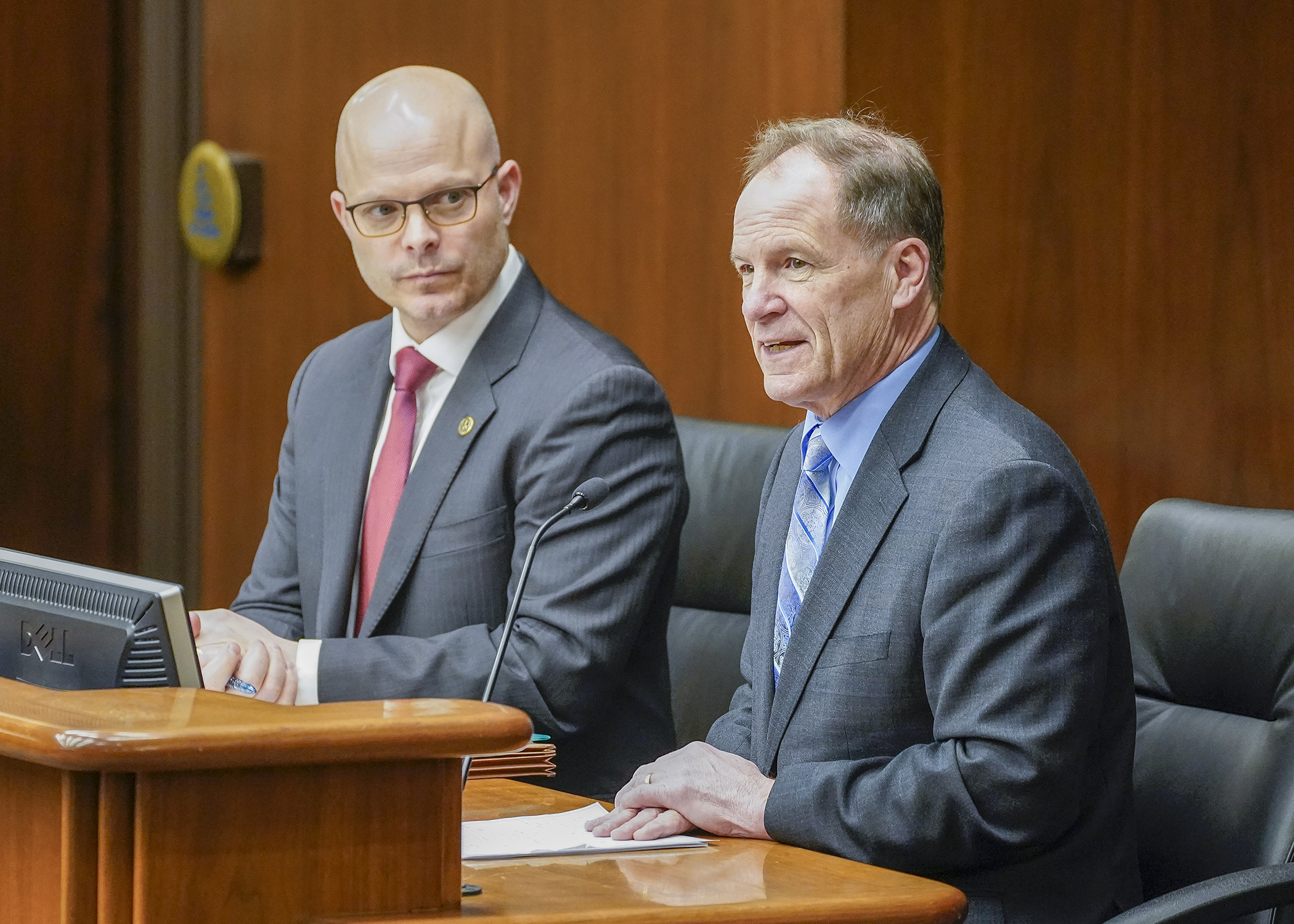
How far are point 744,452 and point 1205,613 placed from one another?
776 mm

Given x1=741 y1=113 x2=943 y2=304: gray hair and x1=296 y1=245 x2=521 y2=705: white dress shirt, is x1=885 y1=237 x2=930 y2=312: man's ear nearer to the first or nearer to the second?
x1=741 y1=113 x2=943 y2=304: gray hair

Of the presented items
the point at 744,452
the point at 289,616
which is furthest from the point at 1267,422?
the point at 289,616

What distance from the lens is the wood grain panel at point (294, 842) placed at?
41.4 inches

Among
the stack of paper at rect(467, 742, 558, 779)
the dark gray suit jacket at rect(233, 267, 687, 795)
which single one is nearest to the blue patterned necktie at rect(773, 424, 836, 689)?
the stack of paper at rect(467, 742, 558, 779)

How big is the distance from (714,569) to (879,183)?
0.79 meters

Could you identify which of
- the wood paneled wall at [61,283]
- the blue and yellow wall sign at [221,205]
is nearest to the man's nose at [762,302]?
the blue and yellow wall sign at [221,205]

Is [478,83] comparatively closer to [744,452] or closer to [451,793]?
→ [744,452]

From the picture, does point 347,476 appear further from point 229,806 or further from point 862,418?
point 229,806

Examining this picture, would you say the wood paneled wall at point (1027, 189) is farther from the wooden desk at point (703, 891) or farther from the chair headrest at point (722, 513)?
the wooden desk at point (703, 891)

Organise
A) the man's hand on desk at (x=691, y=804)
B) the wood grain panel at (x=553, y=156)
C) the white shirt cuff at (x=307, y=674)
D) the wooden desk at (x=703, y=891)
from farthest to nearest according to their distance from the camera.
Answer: the wood grain panel at (x=553, y=156) < the white shirt cuff at (x=307, y=674) < the man's hand on desk at (x=691, y=804) < the wooden desk at (x=703, y=891)

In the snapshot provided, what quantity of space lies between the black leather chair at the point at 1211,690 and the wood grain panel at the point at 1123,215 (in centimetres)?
77

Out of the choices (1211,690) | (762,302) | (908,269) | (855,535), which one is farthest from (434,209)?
(1211,690)

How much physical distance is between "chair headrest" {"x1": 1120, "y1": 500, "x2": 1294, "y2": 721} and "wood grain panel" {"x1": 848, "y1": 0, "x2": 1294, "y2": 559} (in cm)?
75

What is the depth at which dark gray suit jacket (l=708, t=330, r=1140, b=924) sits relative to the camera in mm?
1512
